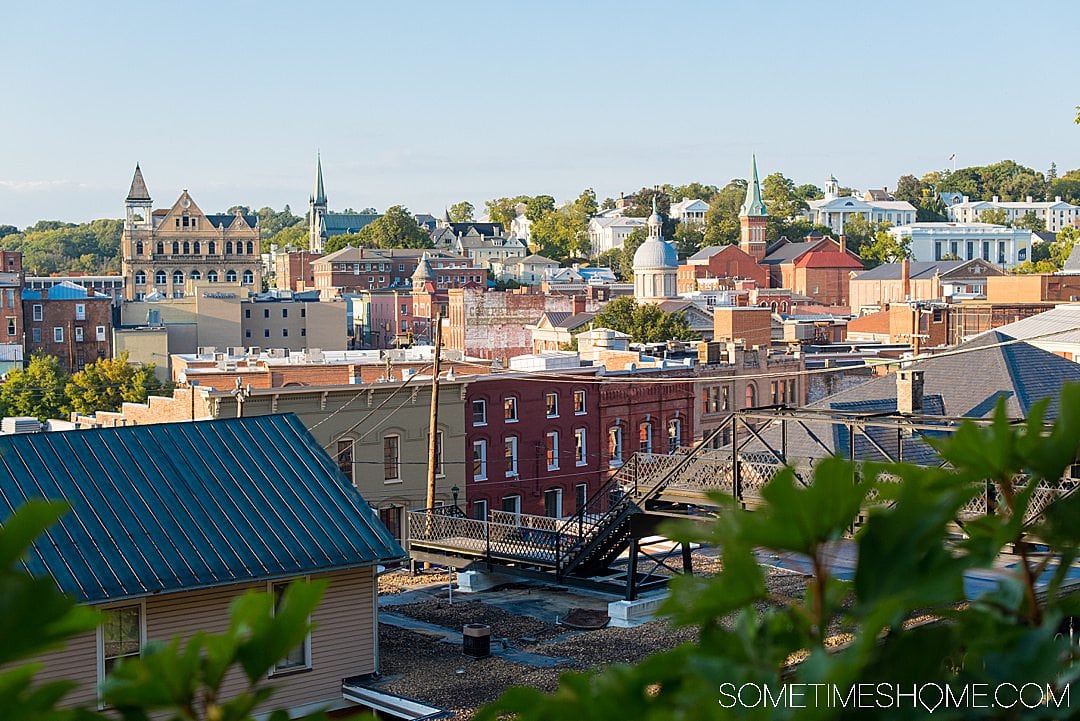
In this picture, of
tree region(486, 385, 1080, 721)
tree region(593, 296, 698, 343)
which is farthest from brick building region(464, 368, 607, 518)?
tree region(486, 385, 1080, 721)

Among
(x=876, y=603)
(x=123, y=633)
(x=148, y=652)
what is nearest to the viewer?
(x=876, y=603)

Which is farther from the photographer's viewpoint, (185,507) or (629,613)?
(629,613)

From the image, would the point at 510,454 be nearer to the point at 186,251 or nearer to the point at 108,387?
the point at 108,387

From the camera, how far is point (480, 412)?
1871 inches

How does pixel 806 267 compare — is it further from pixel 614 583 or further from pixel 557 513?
pixel 614 583

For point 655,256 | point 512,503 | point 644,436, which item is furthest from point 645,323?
point 512,503

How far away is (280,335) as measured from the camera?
11738cm

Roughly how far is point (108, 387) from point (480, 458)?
44.6 m

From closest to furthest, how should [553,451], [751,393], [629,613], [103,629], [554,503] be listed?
[103,629], [629,613], [553,451], [554,503], [751,393]

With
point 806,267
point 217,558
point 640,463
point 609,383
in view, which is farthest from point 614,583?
point 806,267

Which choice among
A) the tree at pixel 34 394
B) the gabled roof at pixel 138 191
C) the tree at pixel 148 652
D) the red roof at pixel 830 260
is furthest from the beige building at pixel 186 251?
the tree at pixel 148 652

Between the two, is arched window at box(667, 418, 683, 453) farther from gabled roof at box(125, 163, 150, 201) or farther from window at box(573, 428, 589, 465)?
gabled roof at box(125, 163, 150, 201)

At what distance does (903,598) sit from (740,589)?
1.16ft

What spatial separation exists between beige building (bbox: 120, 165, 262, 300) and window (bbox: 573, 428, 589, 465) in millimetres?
123281
